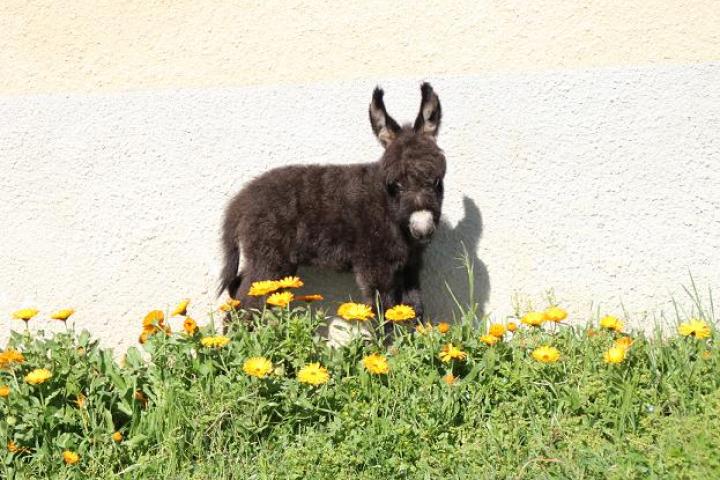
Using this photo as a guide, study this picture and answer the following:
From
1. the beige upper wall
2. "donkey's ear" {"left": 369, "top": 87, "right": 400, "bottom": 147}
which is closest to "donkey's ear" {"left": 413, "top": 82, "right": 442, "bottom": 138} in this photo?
"donkey's ear" {"left": 369, "top": 87, "right": 400, "bottom": 147}

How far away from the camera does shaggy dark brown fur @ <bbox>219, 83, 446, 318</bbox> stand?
14.4ft

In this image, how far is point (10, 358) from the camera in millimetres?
3436

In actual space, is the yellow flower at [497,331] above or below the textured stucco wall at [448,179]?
below

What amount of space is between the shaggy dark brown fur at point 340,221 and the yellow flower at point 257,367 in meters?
1.05

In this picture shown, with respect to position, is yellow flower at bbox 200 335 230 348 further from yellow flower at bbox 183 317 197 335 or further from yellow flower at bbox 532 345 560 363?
yellow flower at bbox 532 345 560 363

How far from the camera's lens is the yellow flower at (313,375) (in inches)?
133

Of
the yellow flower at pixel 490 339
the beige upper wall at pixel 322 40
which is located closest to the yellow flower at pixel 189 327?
the yellow flower at pixel 490 339

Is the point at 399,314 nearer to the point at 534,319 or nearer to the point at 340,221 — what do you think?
the point at 534,319

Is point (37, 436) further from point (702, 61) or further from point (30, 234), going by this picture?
point (702, 61)

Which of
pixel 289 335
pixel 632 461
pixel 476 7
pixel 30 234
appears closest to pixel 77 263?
pixel 30 234

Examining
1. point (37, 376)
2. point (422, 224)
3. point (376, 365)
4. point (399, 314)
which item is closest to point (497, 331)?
point (399, 314)

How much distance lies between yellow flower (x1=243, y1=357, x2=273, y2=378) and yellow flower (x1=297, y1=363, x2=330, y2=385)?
0.14m

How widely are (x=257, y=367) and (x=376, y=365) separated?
0.53 m

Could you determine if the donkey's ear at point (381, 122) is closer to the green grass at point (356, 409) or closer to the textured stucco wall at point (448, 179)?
the textured stucco wall at point (448, 179)
